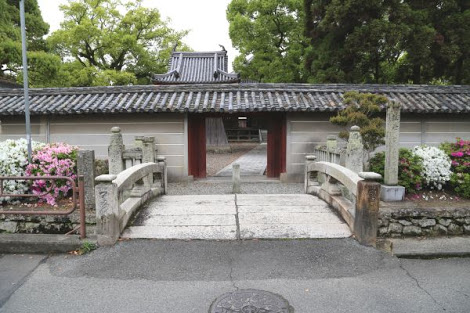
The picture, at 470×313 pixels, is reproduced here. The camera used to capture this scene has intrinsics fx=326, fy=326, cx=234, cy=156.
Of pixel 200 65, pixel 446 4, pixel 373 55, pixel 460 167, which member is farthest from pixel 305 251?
pixel 200 65

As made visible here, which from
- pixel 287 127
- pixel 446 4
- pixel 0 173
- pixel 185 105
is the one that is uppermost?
pixel 446 4

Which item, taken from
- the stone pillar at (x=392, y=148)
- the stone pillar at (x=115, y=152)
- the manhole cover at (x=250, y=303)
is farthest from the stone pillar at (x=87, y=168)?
the stone pillar at (x=392, y=148)

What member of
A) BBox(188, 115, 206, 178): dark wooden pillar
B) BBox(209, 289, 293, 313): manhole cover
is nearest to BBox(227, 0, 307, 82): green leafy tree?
BBox(188, 115, 206, 178): dark wooden pillar

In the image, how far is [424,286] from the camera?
4113 millimetres

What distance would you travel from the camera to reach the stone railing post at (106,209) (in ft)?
17.0

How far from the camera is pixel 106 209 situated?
5.21m

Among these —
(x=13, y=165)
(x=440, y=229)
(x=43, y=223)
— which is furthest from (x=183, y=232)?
(x=440, y=229)

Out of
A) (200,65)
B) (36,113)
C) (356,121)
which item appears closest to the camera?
(356,121)

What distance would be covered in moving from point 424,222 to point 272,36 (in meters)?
19.1

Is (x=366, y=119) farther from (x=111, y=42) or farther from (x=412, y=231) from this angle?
(x=111, y=42)

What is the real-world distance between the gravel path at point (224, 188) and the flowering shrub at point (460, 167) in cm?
409

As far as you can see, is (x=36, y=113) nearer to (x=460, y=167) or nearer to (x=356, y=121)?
(x=356, y=121)

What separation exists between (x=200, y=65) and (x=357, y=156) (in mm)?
19193

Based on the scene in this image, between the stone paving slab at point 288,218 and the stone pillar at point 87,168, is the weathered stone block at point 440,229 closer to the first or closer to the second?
the stone paving slab at point 288,218
